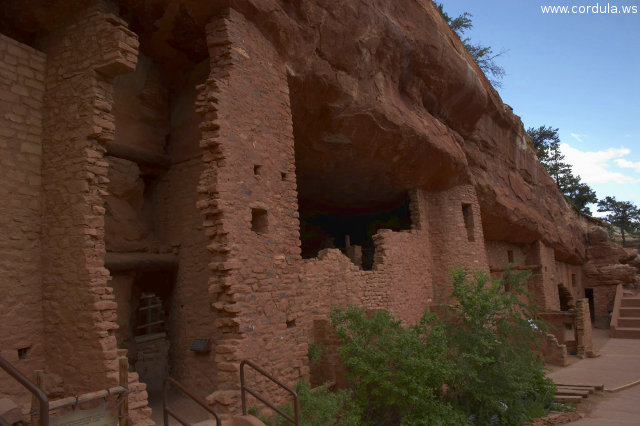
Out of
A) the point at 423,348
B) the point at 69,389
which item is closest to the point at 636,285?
the point at 423,348

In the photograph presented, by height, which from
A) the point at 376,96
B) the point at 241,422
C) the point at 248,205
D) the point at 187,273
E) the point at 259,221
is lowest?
the point at 241,422

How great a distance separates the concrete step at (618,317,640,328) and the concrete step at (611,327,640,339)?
37 centimetres

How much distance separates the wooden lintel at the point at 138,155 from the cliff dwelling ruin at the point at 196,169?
0.04 metres

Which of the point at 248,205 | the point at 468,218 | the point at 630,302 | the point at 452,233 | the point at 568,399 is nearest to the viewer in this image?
the point at 248,205

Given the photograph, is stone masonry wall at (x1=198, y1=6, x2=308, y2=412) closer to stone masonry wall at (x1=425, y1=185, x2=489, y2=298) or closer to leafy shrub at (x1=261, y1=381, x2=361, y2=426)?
leafy shrub at (x1=261, y1=381, x2=361, y2=426)

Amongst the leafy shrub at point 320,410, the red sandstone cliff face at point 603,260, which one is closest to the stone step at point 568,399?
the leafy shrub at point 320,410

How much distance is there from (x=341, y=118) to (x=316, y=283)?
337 cm

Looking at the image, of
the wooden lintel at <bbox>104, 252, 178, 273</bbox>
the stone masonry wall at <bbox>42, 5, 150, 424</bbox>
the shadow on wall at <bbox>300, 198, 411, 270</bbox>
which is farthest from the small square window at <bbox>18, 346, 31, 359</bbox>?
the shadow on wall at <bbox>300, 198, 411, 270</bbox>

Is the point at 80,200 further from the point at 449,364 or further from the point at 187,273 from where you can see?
the point at 449,364

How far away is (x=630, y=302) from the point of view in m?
22.7

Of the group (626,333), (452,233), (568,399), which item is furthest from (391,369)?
(626,333)

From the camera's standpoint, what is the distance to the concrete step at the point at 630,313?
70.2 feet

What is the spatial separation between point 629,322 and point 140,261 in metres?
20.7

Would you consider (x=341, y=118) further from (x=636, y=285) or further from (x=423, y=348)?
(x=636, y=285)
